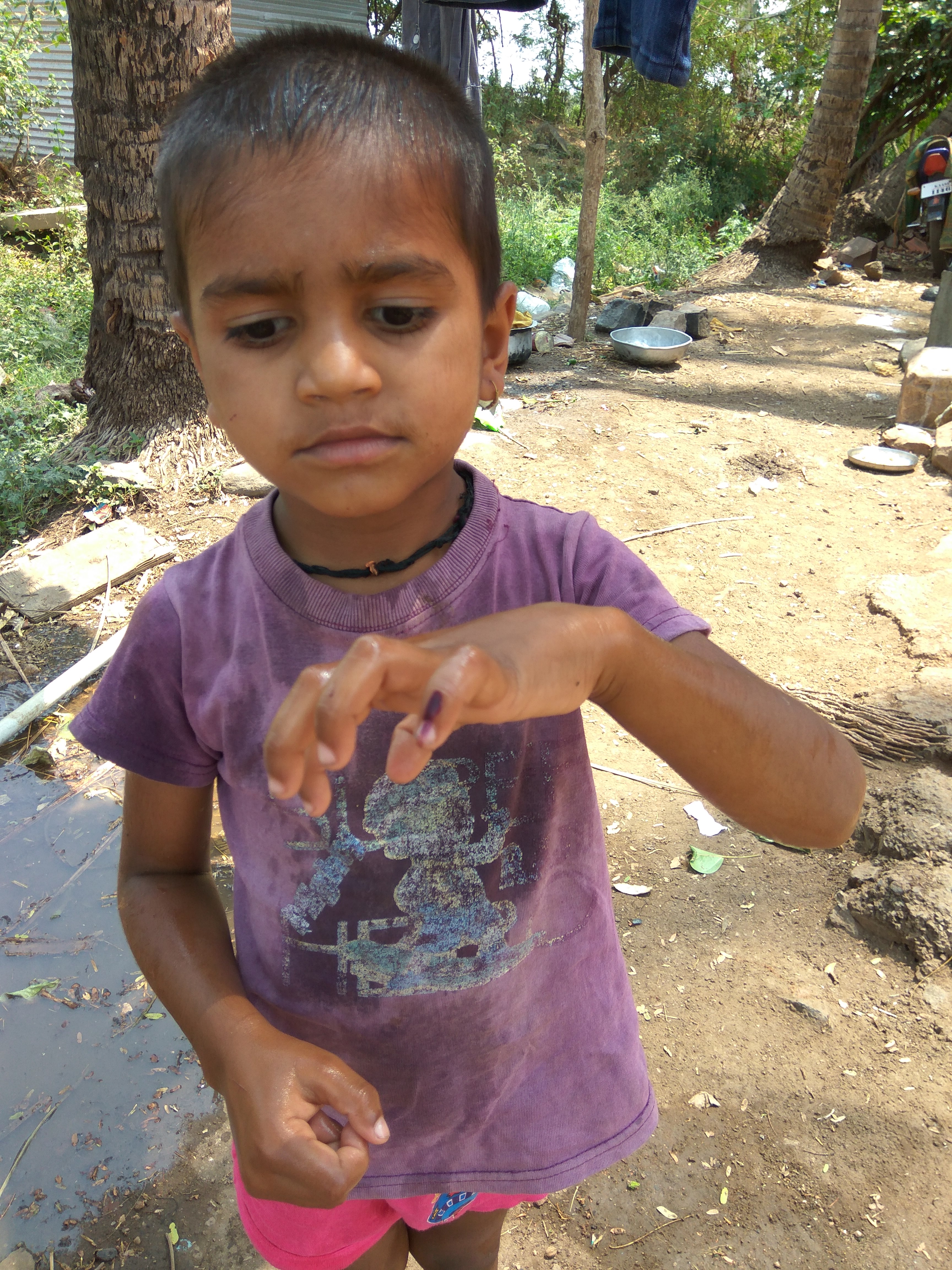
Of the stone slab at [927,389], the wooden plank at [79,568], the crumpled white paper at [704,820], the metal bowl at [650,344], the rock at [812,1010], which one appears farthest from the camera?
the metal bowl at [650,344]

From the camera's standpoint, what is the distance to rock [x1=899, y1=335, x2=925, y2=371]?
23.8ft

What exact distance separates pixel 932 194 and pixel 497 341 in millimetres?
9613

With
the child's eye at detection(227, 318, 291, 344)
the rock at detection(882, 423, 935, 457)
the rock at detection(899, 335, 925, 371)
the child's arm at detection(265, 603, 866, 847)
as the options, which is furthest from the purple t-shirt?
the rock at detection(899, 335, 925, 371)

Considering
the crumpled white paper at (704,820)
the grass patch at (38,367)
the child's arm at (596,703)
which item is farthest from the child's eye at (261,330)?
the grass patch at (38,367)

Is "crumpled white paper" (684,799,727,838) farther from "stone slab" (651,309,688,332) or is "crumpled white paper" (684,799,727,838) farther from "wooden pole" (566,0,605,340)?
"stone slab" (651,309,688,332)

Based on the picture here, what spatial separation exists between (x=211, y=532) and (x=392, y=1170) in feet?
12.4

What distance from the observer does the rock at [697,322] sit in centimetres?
802

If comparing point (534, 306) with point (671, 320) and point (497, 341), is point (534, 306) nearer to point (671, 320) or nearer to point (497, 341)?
point (671, 320)

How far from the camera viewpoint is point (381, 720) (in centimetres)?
103

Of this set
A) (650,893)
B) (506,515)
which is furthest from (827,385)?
(506,515)

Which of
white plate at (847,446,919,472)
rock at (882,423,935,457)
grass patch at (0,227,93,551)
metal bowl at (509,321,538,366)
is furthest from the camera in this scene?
metal bowl at (509,321,538,366)

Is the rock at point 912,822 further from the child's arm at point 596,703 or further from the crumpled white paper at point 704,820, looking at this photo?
the child's arm at point 596,703

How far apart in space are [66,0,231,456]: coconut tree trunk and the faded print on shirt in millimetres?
3990

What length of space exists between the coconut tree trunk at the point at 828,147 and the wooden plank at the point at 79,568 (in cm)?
829
